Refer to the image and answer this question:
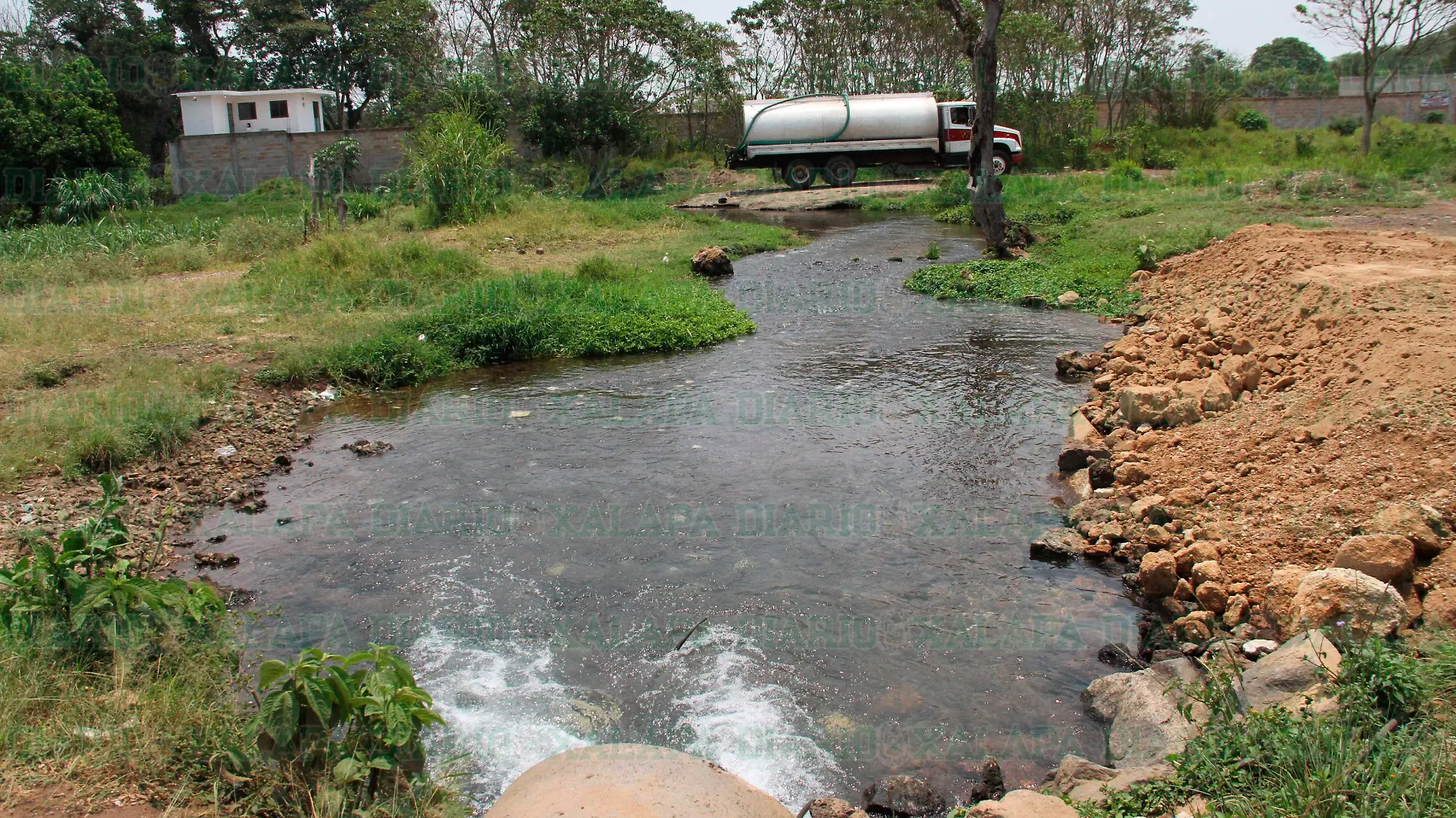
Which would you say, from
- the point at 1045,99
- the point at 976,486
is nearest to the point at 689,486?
the point at 976,486

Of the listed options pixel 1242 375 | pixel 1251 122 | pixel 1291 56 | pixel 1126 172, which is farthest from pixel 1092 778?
pixel 1291 56

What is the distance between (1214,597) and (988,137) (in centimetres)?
1321

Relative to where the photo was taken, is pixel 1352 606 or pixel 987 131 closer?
pixel 1352 606

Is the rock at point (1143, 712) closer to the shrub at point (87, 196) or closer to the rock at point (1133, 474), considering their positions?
the rock at point (1133, 474)

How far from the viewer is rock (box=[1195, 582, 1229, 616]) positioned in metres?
5.14

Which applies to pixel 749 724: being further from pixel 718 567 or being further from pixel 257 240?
pixel 257 240

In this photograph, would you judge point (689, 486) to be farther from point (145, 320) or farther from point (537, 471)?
point (145, 320)

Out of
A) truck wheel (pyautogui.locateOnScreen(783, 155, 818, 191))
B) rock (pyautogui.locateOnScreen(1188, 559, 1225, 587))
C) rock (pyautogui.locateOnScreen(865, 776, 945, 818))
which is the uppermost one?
truck wheel (pyautogui.locateOnScreen(783, 155, 818, 191))

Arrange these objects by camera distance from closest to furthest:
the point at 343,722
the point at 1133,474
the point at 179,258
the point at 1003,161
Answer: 1. the point at 343,722
2. the point at 1133,474
3. the point at 179,258
4. the point at 1003,161

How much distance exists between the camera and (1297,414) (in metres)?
6.54

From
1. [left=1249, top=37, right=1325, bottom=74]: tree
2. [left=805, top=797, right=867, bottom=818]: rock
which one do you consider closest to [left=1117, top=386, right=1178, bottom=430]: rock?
[left=805, top=797, right=867, bottom=818]: rock

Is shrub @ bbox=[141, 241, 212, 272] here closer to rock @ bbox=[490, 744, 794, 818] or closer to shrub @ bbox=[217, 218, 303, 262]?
shrub @ bbox=[217, 218, 303, 262]

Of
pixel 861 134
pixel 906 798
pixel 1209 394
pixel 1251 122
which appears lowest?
pixel 906 798

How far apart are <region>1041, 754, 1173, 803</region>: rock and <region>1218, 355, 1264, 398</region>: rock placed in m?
4.60
